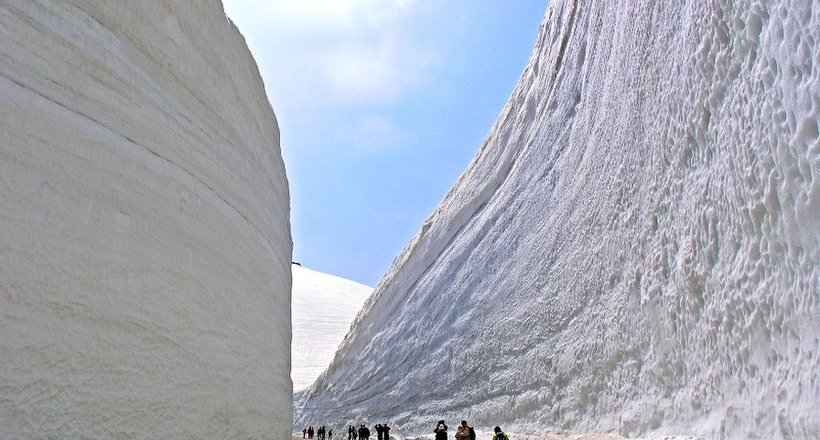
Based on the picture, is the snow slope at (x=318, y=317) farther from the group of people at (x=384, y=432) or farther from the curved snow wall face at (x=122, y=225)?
the curved snow wall face at (x=122, y=225)

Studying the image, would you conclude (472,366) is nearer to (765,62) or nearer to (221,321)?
(765,62)

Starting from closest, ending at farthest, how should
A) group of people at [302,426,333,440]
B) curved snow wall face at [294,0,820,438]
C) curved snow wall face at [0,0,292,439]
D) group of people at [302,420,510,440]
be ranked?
curved snow wall face at [0,0,292,439] → curved snow wall face at [294,0,820,438] → group of people at [302,420,510,440] → group of people at [302,426,333,440]

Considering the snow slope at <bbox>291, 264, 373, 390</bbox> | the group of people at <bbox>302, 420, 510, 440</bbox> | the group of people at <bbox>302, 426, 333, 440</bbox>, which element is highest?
the snow slope at <bbox>291, 264, 373, 390</bbox>

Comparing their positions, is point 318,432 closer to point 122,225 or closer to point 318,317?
point 122,225

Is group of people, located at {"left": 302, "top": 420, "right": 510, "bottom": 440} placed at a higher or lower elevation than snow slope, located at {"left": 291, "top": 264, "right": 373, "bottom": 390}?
lower

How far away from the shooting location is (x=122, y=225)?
250cm

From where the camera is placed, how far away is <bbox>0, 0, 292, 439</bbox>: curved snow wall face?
2037 mm

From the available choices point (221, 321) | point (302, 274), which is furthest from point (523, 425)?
point (302, 274)

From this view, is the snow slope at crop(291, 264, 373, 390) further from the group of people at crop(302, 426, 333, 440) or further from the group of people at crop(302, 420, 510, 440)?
the group of people at crop(302, 420, 510, 440)

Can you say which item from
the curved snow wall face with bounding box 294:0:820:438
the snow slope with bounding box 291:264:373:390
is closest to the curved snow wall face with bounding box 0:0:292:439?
the curved snow wall face with bounding box 294:0:820:438

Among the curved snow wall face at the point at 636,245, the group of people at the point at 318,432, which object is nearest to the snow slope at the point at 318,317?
the group of people at the point at 318,432

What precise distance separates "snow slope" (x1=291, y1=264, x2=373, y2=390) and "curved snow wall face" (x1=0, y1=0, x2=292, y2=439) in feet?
75.3

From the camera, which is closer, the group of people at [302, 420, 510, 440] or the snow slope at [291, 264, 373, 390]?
the group of people at [302, 420, 510, 440]

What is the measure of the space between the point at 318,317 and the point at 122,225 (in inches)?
1566
